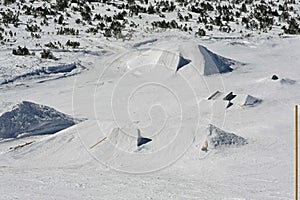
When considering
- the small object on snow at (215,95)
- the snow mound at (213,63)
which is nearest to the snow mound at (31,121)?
the small object on snow at (215,95)

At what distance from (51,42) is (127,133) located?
6873 millimetres

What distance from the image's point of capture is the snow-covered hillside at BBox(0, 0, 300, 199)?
655 centimetres

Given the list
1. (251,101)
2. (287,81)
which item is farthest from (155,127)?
(287,81)

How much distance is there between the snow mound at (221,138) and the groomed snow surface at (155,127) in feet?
0.06

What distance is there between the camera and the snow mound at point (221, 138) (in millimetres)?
8047

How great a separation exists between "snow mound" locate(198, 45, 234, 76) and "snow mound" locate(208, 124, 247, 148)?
4087 millimetres

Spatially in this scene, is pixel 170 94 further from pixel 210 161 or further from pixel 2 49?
pixel 2 49

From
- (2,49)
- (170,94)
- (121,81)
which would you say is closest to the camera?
(170,94)

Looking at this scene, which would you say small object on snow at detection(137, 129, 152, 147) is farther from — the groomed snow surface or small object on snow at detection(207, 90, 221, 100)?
small object on snow at detection(207, 90, 221, 100)

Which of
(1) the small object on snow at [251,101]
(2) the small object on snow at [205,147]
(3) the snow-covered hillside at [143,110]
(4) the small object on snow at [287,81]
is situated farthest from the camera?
(4) the small object on snow at [287,81]

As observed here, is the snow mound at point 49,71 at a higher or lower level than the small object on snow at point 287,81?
higher

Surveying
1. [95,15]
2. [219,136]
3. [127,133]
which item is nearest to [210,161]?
[219,136]

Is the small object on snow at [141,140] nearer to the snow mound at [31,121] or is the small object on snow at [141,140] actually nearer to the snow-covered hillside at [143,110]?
the snow-covered hillside at [143,110]

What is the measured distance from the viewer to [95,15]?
17672 millimetres
